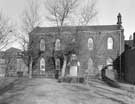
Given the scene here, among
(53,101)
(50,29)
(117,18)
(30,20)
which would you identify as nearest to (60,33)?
→ (30,20)

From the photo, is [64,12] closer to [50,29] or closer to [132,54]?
[50,29]

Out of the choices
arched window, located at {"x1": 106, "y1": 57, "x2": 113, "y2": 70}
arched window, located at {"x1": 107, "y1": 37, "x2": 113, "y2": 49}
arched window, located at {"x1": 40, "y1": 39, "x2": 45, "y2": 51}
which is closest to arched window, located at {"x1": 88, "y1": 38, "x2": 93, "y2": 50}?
arched window, located at {"x1": 107, "y1": 37, "x2": 113, "y2": 49}

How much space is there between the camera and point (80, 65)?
3756cm

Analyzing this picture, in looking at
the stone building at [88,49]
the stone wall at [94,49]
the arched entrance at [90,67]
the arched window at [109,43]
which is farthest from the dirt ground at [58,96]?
the arched window at [109,43]

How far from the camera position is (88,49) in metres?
37.8

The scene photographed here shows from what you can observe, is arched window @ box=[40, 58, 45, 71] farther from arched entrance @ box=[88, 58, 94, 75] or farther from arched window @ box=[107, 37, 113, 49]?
arched window @ box=[107, 37, 113, 49]

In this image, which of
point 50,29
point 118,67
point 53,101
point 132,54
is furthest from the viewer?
point 50,29

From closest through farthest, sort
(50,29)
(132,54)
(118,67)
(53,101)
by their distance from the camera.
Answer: (53,101), (132,54), (118,67), (50,29)

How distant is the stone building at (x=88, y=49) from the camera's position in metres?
36.7

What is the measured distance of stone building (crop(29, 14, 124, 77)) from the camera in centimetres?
3669

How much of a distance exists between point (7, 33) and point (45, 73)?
11419 millimetres

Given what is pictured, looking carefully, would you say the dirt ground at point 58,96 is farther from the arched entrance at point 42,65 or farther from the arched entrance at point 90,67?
the arched entrance at point 42,65

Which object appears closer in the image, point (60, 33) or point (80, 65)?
point (60, 33)

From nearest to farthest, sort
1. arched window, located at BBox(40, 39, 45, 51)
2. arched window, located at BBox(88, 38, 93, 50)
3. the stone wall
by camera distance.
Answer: the stone wall → arched window, located at BBox(88, 38, 93, 50) → arched window, located at BBox(40, 39, 45, 51)
